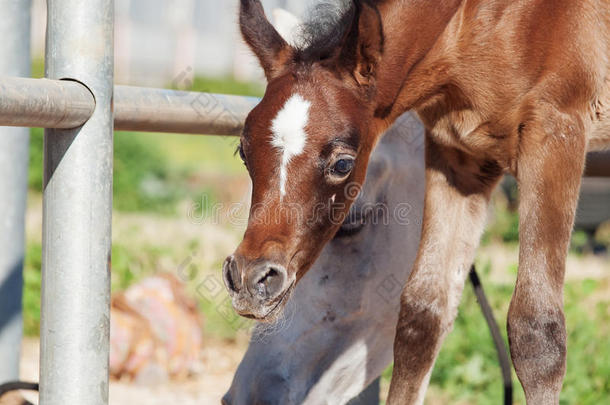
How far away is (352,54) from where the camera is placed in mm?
1972

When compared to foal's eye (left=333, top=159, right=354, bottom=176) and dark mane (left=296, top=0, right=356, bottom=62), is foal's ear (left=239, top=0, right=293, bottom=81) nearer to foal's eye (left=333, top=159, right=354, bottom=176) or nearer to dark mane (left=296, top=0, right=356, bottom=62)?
dark mane (left=296, top=0, right=356, bottom=62)

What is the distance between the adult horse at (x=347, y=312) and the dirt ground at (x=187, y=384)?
1.91m

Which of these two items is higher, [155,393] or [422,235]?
[422,235]

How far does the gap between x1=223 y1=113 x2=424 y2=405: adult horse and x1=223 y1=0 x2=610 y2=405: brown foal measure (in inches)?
12.6

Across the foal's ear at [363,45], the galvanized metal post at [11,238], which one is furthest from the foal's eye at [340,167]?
the galvanized metal post at [11,238]

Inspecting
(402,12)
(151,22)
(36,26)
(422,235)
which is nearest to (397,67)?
(402,12)

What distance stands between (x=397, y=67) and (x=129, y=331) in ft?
10.1

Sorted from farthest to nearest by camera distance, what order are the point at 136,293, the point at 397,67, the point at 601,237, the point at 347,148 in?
the point at 601,237
the point at 136,293
the point at 397,67
the point at 347,148

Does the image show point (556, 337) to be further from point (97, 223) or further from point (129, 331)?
point (129, 331)

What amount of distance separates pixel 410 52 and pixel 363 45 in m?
0.17

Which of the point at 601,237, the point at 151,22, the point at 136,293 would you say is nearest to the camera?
the point at 136,293

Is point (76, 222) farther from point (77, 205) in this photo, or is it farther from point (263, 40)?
point (263, 40)

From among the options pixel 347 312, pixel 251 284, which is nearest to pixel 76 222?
pixel 251 284

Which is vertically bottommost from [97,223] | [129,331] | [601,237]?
Result: [601,237]
